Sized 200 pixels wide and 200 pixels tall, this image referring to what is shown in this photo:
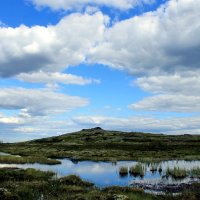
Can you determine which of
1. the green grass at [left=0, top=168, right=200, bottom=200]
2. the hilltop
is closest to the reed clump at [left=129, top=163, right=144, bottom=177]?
the green grass at [left=0, top=168, right=200, bottom=200]

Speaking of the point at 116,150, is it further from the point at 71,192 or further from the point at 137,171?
the point at 71,192

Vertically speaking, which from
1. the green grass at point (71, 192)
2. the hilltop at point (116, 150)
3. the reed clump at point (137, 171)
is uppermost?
the hilltop at point (116, 150)

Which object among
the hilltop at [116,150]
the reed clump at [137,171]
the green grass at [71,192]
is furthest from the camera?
the hilltop at [116,150]

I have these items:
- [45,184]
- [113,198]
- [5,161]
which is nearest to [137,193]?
[113,198]

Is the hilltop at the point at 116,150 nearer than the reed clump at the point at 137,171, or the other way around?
Answer: the reed clump at the point at 137,171

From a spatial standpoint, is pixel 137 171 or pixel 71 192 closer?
pixel 71 192

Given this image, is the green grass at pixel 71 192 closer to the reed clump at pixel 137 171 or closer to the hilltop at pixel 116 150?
the reed clump at pixel 137 171

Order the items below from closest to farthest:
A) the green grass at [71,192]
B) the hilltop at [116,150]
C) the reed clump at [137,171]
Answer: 1. the green grass at [71,192]
2. the reed clump at [137,171]
3. the hilltop at [116,150]

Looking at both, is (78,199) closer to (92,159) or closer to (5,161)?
(5,161)

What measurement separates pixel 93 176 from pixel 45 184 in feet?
59.8

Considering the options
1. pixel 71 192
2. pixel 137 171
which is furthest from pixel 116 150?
pixel 71 192

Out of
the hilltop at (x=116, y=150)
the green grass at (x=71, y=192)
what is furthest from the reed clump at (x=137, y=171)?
the hilltop at (x=116, y=150)

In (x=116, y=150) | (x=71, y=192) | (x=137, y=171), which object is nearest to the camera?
(x=71, y=192)

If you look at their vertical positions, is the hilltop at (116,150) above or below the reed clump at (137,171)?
above
